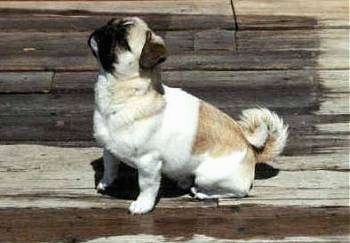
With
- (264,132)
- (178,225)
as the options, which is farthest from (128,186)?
(264,132)

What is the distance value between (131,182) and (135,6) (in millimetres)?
2380

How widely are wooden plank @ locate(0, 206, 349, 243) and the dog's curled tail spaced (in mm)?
319

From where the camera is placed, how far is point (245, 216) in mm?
4246

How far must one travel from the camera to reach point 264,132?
438 centimetres

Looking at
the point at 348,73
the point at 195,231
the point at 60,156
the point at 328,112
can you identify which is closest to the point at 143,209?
the point at 195,231

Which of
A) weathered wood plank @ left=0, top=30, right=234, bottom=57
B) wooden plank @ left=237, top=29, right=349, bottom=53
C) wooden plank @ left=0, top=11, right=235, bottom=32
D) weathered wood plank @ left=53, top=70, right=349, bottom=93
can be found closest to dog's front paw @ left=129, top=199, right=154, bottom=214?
weathered wood plank @ left=53, top=70, right=349, bottom=93

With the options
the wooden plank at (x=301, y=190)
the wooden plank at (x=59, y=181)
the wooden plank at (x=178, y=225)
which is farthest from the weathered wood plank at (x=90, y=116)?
the wooden plank at (x=178, y=225)

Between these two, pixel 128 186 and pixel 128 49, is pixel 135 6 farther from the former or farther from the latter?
pixel 128 49

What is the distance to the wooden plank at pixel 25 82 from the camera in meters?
5.52

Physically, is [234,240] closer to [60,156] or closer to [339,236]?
[339,236]

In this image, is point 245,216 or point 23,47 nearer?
point 245,216

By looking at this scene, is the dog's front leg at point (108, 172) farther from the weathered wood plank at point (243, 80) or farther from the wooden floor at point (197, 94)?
the weathered wood plank at point (243, 80)

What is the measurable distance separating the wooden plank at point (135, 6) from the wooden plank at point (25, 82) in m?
1.04

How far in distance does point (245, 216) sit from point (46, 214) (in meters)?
0.96
